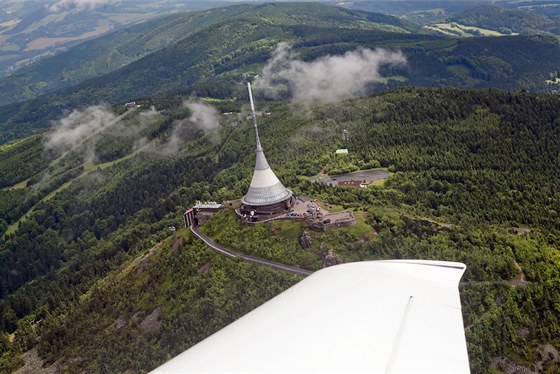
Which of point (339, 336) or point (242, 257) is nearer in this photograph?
point (339, 336)

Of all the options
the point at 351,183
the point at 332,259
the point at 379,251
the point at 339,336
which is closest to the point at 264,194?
the point at 332,259

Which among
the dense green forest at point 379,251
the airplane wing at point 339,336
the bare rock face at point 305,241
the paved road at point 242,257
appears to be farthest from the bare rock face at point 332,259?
the airplane wing at point 339,336

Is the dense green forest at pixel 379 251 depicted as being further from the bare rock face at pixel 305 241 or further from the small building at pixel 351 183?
the small building at pixel 351 183

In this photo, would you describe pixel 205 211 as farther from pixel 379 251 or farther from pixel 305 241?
pixel 379 251

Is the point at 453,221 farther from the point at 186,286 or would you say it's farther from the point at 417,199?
the point at 186,286

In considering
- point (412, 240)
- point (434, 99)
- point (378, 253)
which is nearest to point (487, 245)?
point (412, 240)

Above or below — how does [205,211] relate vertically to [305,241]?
below
